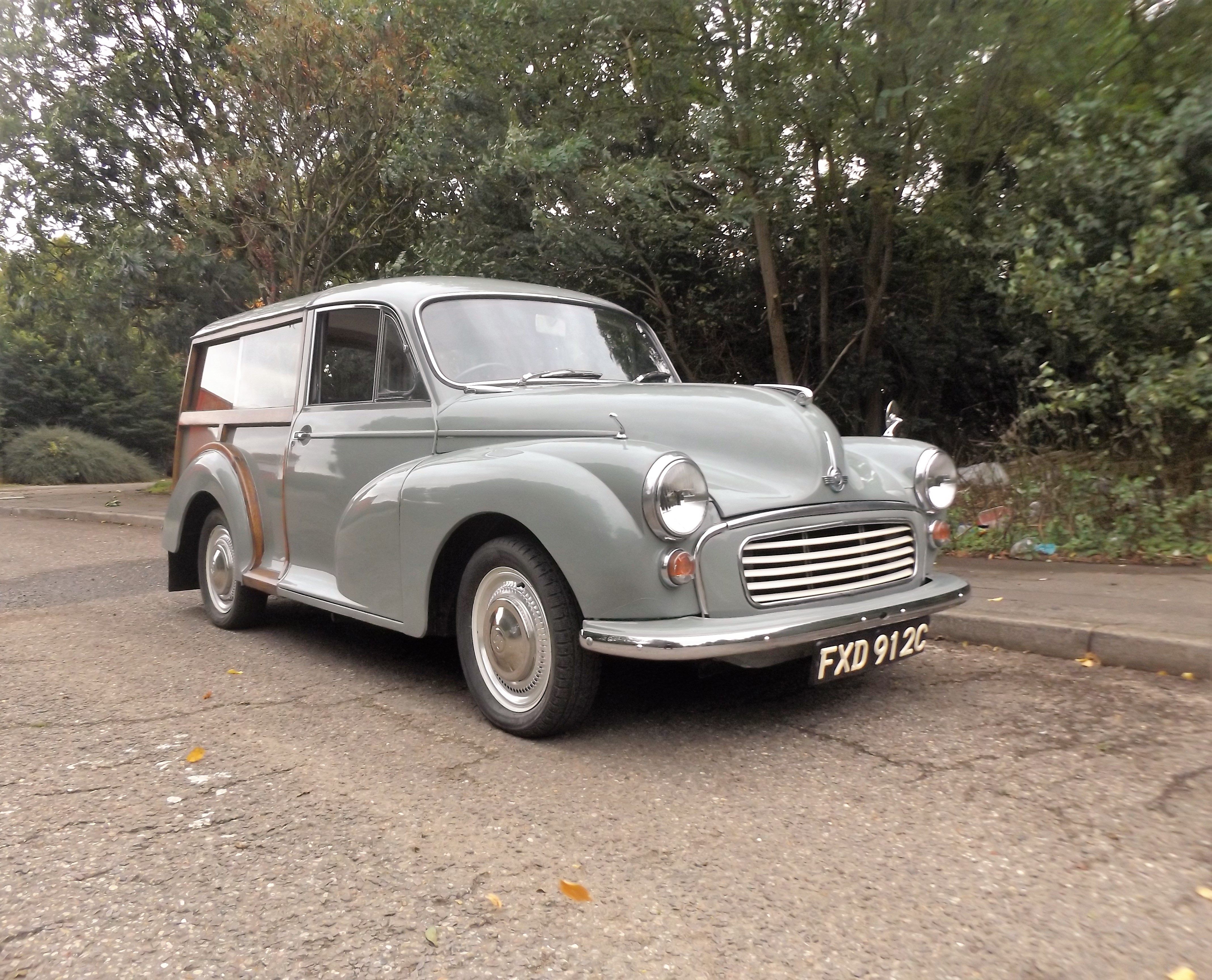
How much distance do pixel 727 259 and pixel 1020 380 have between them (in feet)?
10.8

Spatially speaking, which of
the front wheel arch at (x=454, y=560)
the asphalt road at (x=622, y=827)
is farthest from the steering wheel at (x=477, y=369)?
the asphalt road at (x=622, y=827)

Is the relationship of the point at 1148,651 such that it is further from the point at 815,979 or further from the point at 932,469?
the point at 815,979

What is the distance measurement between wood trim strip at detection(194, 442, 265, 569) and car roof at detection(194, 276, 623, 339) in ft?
2.74

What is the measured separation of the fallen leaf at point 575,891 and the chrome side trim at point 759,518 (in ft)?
3.24

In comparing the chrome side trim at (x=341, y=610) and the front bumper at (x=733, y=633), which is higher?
the front bumper at (x=733, y=633)

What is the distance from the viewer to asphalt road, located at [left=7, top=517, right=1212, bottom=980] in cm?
216

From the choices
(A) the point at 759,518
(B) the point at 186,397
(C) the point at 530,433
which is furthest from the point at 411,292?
(B) the point at 186,397

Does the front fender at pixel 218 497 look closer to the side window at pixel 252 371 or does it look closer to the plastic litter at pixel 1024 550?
the side window at pixel 252 371

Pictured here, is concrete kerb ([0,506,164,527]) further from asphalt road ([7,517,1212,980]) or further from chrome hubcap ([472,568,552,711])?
chrome hubcap ([472,568,552,711])

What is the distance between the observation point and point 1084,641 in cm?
460

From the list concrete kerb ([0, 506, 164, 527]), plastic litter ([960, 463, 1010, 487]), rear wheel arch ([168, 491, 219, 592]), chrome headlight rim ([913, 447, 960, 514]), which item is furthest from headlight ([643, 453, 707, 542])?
concrete kerb ([0, 506, 164, 527])

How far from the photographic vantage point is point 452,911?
2.33 metres

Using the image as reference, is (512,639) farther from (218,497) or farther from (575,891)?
(218,497)

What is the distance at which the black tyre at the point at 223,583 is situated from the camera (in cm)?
538
